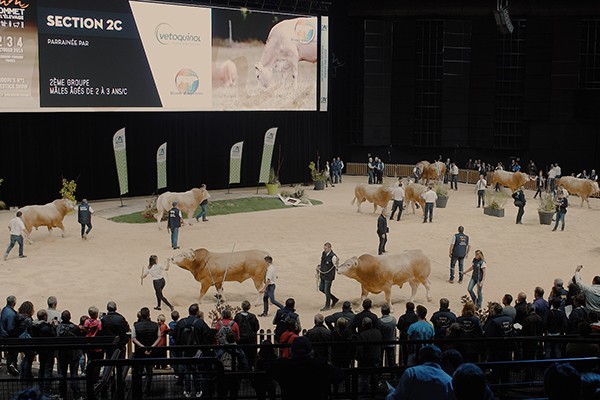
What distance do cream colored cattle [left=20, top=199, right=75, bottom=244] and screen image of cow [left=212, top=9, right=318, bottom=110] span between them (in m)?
10.9

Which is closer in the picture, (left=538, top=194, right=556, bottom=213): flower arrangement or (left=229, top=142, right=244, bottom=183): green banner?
(left=538, top=194, right=556, bottom=213): flower arrangement

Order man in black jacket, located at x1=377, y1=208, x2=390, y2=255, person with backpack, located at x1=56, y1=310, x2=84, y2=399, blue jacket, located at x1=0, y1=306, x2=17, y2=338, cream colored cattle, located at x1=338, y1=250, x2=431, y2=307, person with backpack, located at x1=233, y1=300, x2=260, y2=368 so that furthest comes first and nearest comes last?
man in black jacket, located at x1=377, y1=208, x2=390, y2=255
cream colored cattle, located at x1=338, y1=250, x2=431, y2=307
blue jacket, located at x1=0, y1=306, x2=17, y2=338
person with backpack, located at x1=233, y1=300, x2=260, y2=368
person with backpack, located at x1=56, y1=310, x2=84, y2=399

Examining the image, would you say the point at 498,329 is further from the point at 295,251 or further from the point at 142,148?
the point at 142,148

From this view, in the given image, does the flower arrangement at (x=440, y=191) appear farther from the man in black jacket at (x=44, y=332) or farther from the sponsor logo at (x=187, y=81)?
the man in black jacket at (x=44, y=332)

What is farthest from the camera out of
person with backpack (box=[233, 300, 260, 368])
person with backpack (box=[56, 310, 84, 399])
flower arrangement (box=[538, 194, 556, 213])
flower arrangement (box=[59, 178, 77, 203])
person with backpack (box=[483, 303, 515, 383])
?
flower arrangement (box=[59, 178, 77, 203])

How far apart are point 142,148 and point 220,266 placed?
17745 millimetres

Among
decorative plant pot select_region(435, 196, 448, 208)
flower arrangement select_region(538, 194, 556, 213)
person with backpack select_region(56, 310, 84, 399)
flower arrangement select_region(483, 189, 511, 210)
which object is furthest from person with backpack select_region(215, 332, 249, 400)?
decorative plant pot select_region(435, 196, 448, 208)

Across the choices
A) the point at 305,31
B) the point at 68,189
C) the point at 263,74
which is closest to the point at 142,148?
the point at 68,189

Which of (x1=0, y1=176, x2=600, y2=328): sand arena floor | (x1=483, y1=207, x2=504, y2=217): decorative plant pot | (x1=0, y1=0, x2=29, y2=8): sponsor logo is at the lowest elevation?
(x1=0, y1=176, x2=600, y2=328): sand arena floor

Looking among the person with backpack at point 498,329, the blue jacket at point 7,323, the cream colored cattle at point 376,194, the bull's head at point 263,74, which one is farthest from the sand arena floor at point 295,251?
the bull's head at point 263,74

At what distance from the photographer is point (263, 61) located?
34375 mm

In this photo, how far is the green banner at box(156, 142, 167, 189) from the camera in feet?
108

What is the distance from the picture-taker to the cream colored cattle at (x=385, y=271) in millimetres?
15562

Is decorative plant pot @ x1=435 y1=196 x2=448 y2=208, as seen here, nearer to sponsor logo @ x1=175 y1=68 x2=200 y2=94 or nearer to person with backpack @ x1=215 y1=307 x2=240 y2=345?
sponsor logo @ x1=175 y1=68 x2=200 y2=94
